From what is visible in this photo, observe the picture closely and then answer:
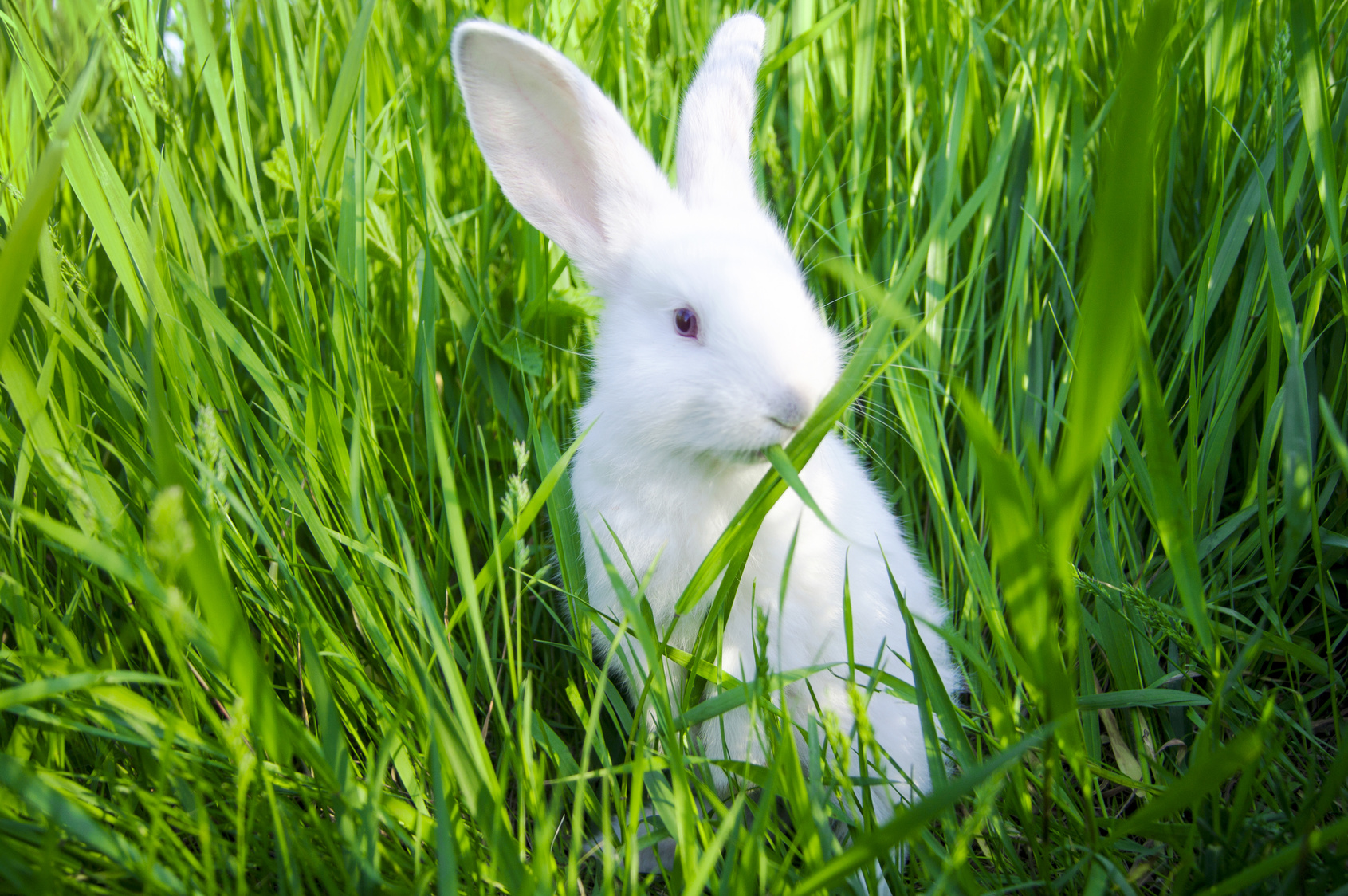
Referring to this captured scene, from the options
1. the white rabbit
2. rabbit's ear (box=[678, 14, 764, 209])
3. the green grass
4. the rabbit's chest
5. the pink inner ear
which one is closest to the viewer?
the green grass

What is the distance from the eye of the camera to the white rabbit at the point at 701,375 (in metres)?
2.04

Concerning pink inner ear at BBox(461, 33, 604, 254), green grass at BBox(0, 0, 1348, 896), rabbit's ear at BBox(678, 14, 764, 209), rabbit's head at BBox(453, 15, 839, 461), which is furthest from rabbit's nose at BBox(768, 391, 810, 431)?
pink inner ear at BBox(461, 33, 604, 254)

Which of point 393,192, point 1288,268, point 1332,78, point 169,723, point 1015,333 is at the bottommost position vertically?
point 169,723

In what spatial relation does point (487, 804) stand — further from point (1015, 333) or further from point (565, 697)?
point (1015, 333)

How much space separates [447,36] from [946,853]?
9.60 ft

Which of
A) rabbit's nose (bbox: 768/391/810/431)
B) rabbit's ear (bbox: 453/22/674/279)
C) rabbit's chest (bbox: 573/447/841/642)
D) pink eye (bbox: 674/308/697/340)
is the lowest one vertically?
rabbit's chest (bbox: 573/447/841/642)

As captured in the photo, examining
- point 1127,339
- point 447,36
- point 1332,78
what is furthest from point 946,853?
point 447,36

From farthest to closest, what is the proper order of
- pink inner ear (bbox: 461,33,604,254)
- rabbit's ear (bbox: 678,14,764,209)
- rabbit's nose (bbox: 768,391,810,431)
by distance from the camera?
rabbit's ear (bbox: 678,14,764,209) < pink inner ear (bbox: 461,33,604,254) < rabbit's nose (bbox: 768,391,810,431)

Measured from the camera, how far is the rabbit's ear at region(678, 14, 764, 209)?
2.54m

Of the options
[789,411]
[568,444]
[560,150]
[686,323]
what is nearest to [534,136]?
[560,150]

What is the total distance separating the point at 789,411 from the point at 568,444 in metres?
1.09

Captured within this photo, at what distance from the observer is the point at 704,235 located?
2297 millimetres

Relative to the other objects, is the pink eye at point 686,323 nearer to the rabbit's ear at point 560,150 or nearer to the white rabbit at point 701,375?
the white rabbit at point 701,375

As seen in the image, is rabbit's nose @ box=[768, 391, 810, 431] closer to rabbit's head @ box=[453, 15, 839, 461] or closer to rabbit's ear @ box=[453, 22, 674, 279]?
rabbit's head @ box=[453, 15, 839, 461]
